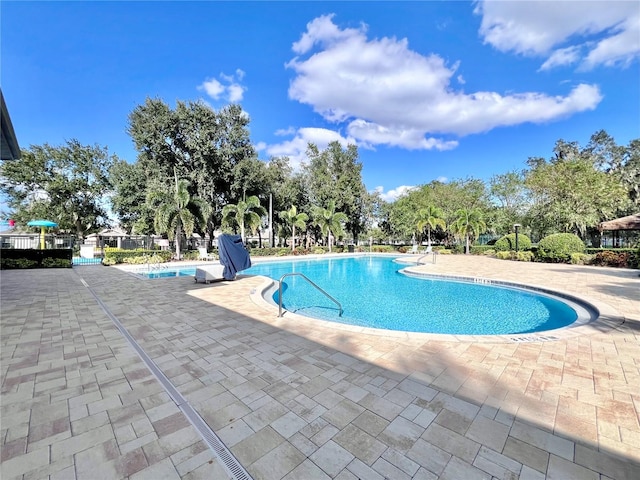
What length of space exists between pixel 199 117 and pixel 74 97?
26.4ft

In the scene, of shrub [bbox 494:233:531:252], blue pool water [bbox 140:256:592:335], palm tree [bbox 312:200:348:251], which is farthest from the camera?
palm tree [bbox 312:200:348:251]

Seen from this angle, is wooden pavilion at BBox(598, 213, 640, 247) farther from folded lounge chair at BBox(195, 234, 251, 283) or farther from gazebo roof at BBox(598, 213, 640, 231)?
folded lounge chair at BBox(195, 234, 251, 283)

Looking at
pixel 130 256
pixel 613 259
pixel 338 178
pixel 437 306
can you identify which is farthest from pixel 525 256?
pixel 130 256

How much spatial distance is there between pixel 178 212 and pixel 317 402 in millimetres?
17879

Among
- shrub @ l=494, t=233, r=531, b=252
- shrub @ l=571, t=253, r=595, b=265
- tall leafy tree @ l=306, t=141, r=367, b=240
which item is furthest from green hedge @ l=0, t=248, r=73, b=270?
shrub @ l=494, t=233, r=531, b=252

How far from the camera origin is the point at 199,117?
844 inches

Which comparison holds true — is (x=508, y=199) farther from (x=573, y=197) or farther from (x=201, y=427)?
(x=201, y=427)

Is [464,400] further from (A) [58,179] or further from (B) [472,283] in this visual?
(A) [58,179]

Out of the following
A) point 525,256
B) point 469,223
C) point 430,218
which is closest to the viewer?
point 525,256

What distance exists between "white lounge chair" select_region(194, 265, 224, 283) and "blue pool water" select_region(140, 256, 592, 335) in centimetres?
225

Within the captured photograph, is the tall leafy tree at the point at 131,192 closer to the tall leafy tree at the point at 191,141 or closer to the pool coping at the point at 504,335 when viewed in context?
the tall leafy tree at the point at 191,141

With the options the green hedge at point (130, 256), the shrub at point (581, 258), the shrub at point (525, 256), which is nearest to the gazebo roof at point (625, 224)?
the shrub at point (581, 258)

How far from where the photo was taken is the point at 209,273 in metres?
8.91

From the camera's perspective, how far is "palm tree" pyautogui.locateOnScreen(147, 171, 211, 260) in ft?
56.7
